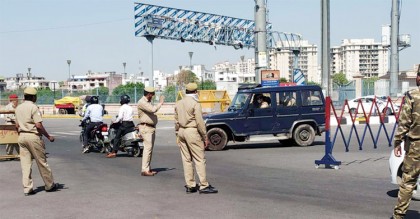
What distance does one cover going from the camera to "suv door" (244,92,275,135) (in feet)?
58.1

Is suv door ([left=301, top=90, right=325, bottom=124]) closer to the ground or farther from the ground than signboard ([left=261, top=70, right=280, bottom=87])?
closer to the ground

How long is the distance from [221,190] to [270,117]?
27.6ft

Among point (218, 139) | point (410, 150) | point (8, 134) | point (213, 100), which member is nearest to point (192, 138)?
point (410, 150)

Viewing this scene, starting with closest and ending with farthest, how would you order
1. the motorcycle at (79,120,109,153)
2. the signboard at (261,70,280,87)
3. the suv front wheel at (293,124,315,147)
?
the motorcycle at (79,120,109,153), the suv front wheel at (293,124,315,147), the signboard at (261,70,280,87)

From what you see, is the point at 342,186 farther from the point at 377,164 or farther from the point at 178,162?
the point at 178,162

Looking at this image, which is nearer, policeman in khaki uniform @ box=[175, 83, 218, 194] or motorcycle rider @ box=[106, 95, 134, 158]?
policeman in khaki uniform @ box=[175, 83, 218, 194]

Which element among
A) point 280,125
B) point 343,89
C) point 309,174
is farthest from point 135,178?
point 343,89

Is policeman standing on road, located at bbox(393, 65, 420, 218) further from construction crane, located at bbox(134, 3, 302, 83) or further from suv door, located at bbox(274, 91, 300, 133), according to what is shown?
construction crane, located at bbox(134, 3, 302, 83)

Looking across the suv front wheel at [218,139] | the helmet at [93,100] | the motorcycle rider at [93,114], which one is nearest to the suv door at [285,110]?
the suv front wheel at [218,139]

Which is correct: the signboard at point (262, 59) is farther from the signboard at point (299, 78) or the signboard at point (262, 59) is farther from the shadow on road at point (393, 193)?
the shadow on road at point (393, 193)

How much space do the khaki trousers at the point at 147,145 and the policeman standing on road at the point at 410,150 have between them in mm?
5960

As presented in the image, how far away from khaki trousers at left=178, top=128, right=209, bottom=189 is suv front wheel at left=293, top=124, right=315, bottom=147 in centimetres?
929

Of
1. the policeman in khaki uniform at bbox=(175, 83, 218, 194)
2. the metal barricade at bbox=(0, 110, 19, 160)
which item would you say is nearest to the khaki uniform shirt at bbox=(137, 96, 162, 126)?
the policeman in khaki uniform at bbox=(175, 83, 218, 194)

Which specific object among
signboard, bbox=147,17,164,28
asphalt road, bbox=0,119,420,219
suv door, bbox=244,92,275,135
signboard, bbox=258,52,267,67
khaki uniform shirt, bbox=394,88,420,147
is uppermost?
signboard, bbox=147,17,164,28
